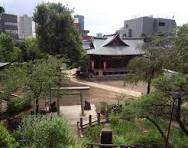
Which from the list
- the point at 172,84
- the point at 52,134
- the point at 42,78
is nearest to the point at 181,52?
the point at 172,84

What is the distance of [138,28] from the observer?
9869cm

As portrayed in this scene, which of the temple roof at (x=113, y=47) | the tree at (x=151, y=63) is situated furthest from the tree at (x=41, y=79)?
the temple roof at (x=113, y=47)

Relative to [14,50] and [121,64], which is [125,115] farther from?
[14,50]

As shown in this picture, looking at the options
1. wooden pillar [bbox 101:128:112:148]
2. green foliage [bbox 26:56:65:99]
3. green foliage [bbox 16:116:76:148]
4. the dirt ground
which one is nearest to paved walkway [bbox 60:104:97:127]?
green foliage [bbox 26:56:65:99]

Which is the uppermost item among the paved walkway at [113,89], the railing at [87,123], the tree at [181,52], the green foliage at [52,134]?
the tree at [181,52]

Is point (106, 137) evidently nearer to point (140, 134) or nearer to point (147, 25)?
point (140, 134)

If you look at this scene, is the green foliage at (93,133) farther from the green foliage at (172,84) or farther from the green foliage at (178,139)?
the green foliage at (172,84)

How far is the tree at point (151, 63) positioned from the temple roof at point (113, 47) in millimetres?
17919

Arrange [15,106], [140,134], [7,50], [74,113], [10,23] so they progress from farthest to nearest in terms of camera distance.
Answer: [10,23]
[7,50]
[74,113]
[15,106]
[140,134]

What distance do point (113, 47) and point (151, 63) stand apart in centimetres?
2172

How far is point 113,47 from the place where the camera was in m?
46.9

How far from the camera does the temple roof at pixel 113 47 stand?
45.3 meters

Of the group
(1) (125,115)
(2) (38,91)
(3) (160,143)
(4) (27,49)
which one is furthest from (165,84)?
(4) (27,49)

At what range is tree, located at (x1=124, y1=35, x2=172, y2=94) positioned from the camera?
→ 25.0 metres
